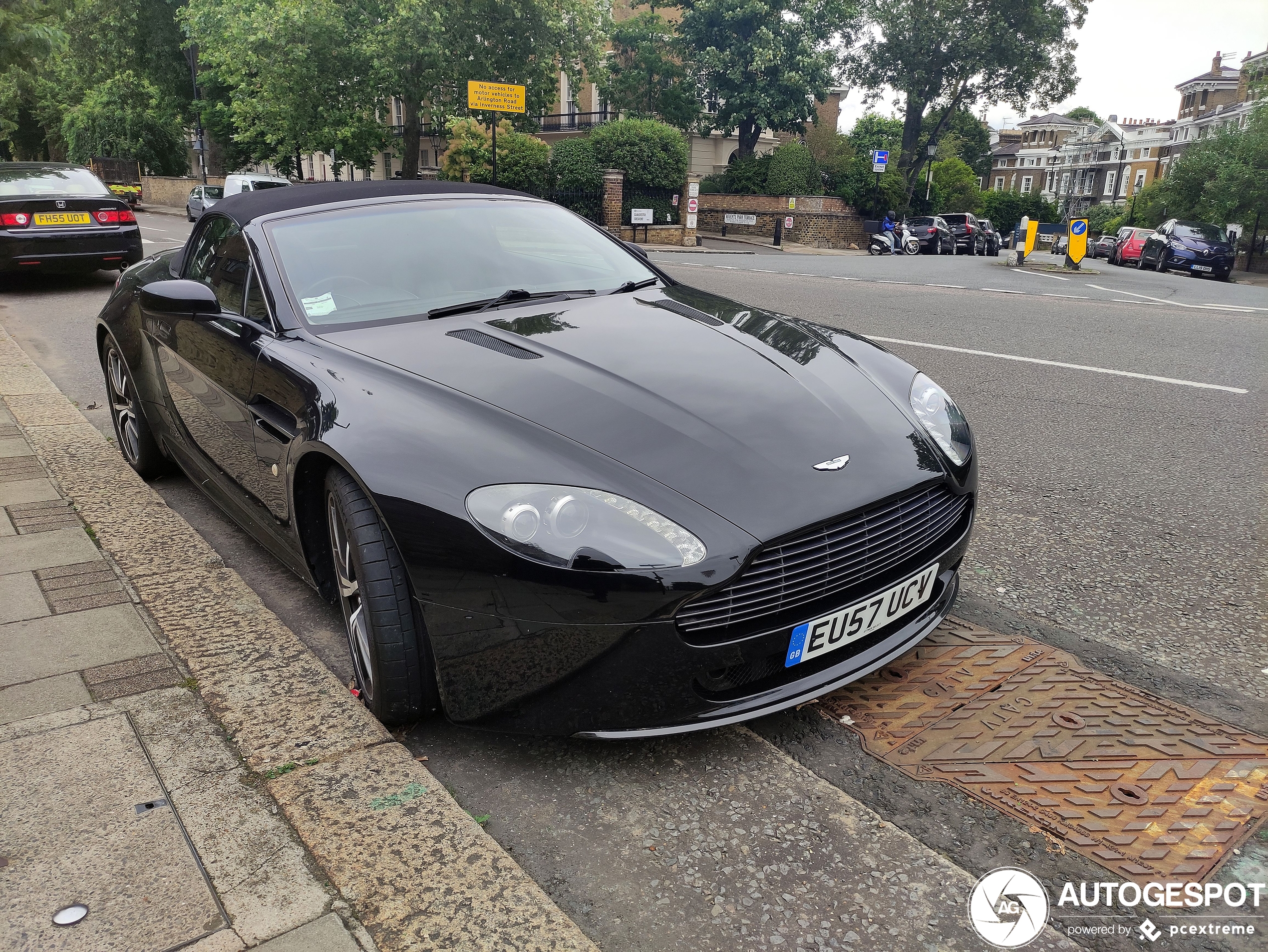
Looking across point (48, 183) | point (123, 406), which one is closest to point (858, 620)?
point (123, 406)

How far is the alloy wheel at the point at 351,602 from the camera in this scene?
8.33ft

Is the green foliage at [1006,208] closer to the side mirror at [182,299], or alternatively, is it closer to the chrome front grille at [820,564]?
the side mirror at [182,299]

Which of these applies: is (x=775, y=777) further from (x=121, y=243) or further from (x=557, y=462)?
(x=121, y=243)

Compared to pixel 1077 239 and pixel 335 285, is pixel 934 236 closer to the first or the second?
pixel 1077 239

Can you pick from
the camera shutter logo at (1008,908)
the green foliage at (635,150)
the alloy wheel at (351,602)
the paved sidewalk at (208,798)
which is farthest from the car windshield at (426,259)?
the green foliage at (635,150)

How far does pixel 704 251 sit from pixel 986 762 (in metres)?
26.3

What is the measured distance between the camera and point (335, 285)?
130 inches

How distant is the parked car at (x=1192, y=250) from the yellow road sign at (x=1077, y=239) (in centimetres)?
723

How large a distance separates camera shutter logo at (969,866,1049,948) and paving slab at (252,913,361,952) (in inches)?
47.3

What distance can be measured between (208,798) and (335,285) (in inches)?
69.8

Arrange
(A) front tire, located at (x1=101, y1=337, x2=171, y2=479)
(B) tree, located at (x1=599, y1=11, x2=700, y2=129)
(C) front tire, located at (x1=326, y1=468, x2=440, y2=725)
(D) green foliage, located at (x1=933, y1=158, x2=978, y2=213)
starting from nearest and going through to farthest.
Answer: (C) front tire, located at (x1=326, y1=468, x2=440, y2=725) < (A) front tire, located at (x1=101, y1=337, x2=171, y2=479) < (B) tree, located at (x1=599, y1=11, x2=700, y2=129) < (D) green foliage, located at (x1=933, y1=158, x2=978, y2=213)

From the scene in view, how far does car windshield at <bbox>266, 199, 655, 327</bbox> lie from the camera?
10.7 ft

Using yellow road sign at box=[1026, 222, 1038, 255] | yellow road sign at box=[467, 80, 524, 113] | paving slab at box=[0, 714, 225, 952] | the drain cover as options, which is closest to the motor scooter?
yellow road sign at box=[1026, 222, 1038, 255]

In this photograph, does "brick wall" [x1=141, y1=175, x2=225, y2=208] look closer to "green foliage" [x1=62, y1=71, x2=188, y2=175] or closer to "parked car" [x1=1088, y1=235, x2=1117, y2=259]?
"green foliage" [x1=62, y1=71, x2=188, y2=175]
